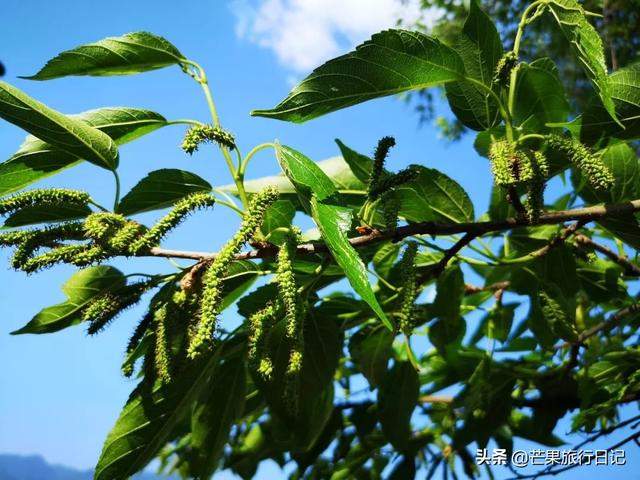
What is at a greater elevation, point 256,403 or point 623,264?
point 623,264

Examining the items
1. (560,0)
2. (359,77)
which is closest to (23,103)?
(359,77)

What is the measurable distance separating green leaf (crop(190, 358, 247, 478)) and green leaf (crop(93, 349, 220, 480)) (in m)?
0.17

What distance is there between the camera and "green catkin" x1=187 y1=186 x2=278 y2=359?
107cm

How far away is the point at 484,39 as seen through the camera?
4.58ft

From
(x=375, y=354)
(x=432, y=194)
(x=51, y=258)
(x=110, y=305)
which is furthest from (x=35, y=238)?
(x=375, y=354)

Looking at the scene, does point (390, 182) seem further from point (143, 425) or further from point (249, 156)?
point (143, 425)

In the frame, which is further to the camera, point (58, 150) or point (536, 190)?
point (58, 150)

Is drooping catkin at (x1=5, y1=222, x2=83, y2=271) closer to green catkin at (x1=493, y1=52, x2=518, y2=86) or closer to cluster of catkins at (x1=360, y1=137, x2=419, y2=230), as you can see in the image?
cluster of catkins at (x1=360, y1=137, x2=419, y2=230)

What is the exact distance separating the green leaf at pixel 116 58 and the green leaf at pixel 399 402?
1226 mm

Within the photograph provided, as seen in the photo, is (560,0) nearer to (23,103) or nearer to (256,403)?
(23,103)

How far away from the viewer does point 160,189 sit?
57.3 inches

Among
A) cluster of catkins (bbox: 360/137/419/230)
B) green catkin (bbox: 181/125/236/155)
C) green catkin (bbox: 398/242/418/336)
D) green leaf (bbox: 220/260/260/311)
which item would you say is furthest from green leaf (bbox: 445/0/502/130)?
green leaf (bbox: 220/260/260/311)

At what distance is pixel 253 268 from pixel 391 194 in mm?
453

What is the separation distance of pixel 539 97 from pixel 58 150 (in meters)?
1.19
